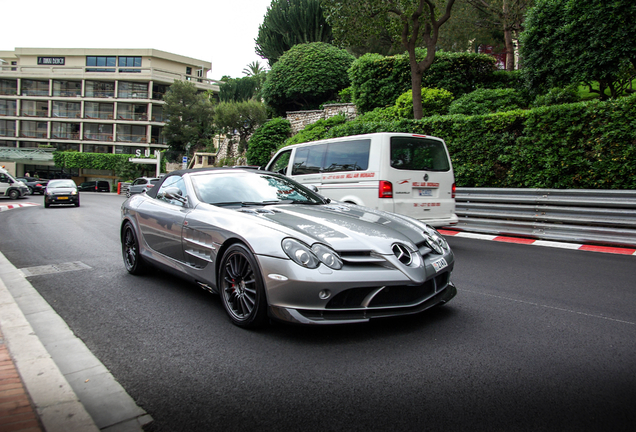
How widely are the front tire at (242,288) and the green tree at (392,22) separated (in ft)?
41.6

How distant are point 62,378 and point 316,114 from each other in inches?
965

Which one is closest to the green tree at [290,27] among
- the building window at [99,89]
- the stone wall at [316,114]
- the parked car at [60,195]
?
the stone wall at [316,114]

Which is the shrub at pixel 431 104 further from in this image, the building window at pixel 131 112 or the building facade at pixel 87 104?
the building window at pixel 131 112

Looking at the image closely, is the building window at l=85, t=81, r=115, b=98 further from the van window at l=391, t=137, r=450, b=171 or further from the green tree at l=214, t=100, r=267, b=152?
the van window at l=391, t=137, r=450, b=171

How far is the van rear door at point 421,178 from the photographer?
7.49 metres

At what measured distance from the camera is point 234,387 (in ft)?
8.76

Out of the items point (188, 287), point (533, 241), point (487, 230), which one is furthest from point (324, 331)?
point (487, 230)

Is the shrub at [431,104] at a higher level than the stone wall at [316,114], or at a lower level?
lower

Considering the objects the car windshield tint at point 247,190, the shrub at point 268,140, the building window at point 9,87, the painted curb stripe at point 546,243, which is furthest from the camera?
the building window at point 9,87

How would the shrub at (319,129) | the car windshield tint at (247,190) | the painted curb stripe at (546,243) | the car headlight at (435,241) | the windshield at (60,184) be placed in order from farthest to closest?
the windshield at (60,184)
the shrub at (319,129)
the painted curb stripe at (546,243)
the car windshield tint at (247,190)
the car headlight at (435,241)

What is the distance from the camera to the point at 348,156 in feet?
27.0

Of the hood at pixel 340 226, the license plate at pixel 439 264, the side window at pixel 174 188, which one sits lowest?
the license plate at pixel 439 264

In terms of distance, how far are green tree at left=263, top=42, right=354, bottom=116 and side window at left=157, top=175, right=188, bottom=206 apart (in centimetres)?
2252

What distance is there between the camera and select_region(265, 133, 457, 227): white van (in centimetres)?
747
